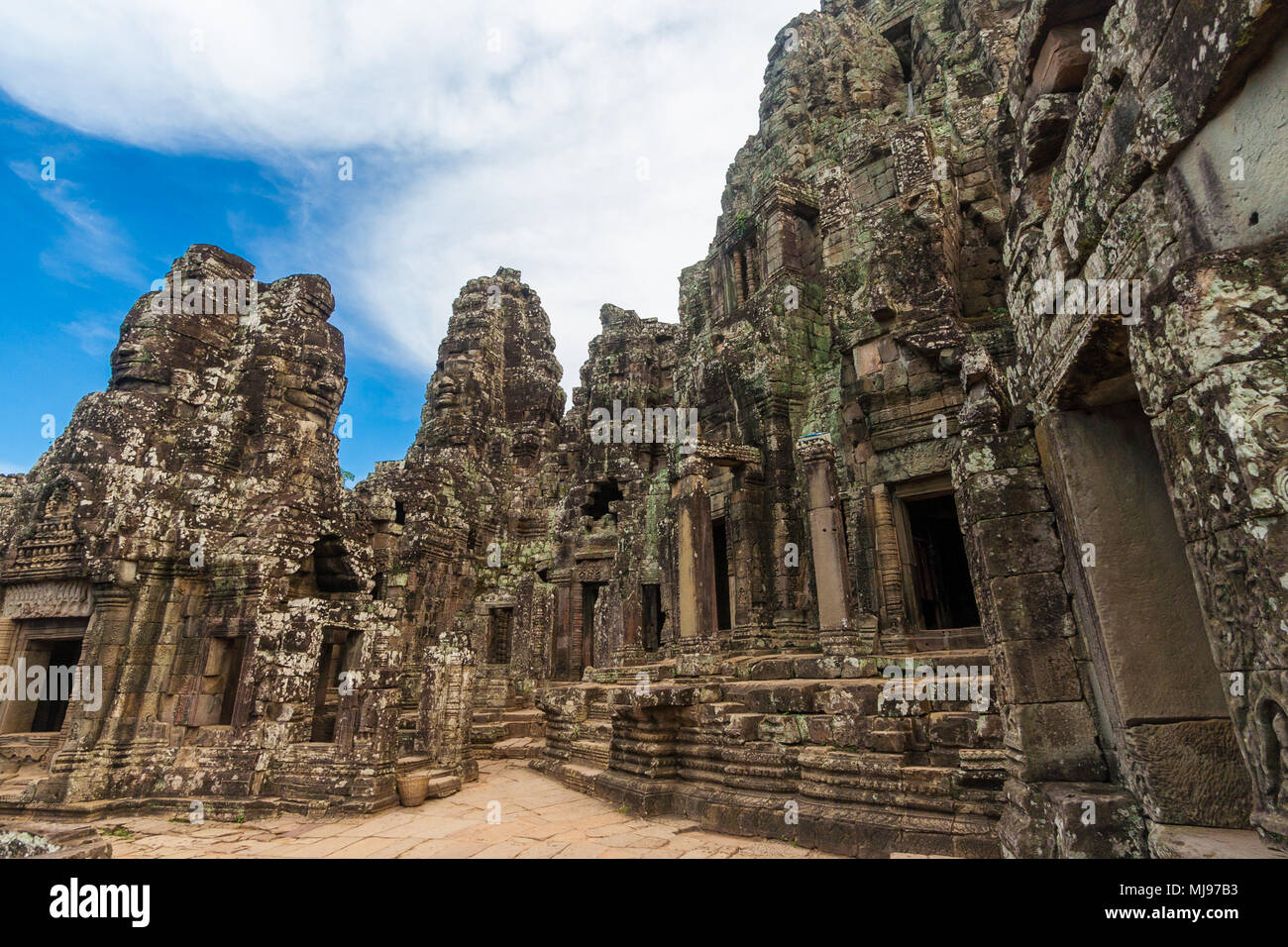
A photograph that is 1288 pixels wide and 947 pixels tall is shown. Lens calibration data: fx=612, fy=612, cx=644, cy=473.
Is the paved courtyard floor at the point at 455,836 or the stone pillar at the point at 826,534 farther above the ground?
the stone pillar at the point at 826,534

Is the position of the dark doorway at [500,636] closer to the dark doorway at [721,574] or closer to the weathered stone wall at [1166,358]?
the dark doorway at [721,574]

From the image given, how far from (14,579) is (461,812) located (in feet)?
28.0

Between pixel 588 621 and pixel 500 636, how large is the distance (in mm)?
4268

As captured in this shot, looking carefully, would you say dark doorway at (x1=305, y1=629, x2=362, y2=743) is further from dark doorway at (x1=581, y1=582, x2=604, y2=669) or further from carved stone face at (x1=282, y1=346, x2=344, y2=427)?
dark doorway at (x1=581, y1=582, x2=604, y2=669)

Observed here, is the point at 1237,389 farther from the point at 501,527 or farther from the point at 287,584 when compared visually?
the point at 501,527

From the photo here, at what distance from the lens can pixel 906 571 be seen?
1083 centimetres

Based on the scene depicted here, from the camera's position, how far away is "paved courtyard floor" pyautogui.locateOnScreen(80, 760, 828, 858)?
618 cm

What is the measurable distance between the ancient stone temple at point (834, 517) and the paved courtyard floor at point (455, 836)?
38cm

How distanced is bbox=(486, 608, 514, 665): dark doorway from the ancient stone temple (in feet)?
0.76

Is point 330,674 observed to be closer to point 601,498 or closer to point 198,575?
point 198,575

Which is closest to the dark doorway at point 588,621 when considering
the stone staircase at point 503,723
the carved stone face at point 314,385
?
the stone staircase at point 503,723

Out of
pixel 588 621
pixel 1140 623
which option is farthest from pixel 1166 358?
pixel 588 621

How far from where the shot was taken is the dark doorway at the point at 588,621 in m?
Result: 18.8

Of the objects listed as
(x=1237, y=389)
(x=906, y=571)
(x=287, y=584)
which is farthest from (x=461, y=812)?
(x=1237, y=389)
